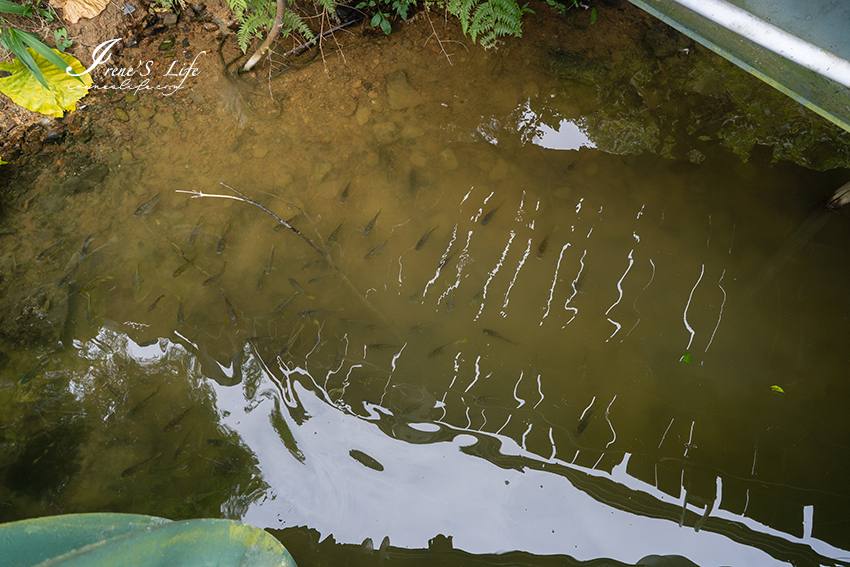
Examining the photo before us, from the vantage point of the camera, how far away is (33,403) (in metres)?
3.02

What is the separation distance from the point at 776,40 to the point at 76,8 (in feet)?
16.3

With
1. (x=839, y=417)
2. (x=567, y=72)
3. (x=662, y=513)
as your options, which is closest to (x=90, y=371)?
(x=662, y=513)

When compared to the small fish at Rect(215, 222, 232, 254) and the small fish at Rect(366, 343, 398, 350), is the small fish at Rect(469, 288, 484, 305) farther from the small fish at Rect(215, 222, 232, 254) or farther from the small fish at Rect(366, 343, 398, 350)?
the small fish at Rect(215, 222, 232, 254)

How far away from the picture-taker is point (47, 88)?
11.3ft

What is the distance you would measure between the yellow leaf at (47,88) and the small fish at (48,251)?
3.75 ft

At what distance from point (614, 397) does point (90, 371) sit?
3677 mm

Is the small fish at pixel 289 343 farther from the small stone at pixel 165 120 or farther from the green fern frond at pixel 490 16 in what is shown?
the green fern frond at pixel 490 16

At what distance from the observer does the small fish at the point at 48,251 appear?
336 cm

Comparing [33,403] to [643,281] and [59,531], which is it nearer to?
[59,531]

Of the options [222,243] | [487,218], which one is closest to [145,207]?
[222,243]

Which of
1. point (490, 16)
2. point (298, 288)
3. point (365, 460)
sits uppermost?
point (490, 16)

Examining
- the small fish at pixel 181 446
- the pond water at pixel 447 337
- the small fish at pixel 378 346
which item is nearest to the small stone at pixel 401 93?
the pond water at pixel 447 337

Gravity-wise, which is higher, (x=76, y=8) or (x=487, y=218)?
(x=76, y=8)

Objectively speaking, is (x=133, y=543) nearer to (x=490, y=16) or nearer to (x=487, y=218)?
(x=487, y=218)
